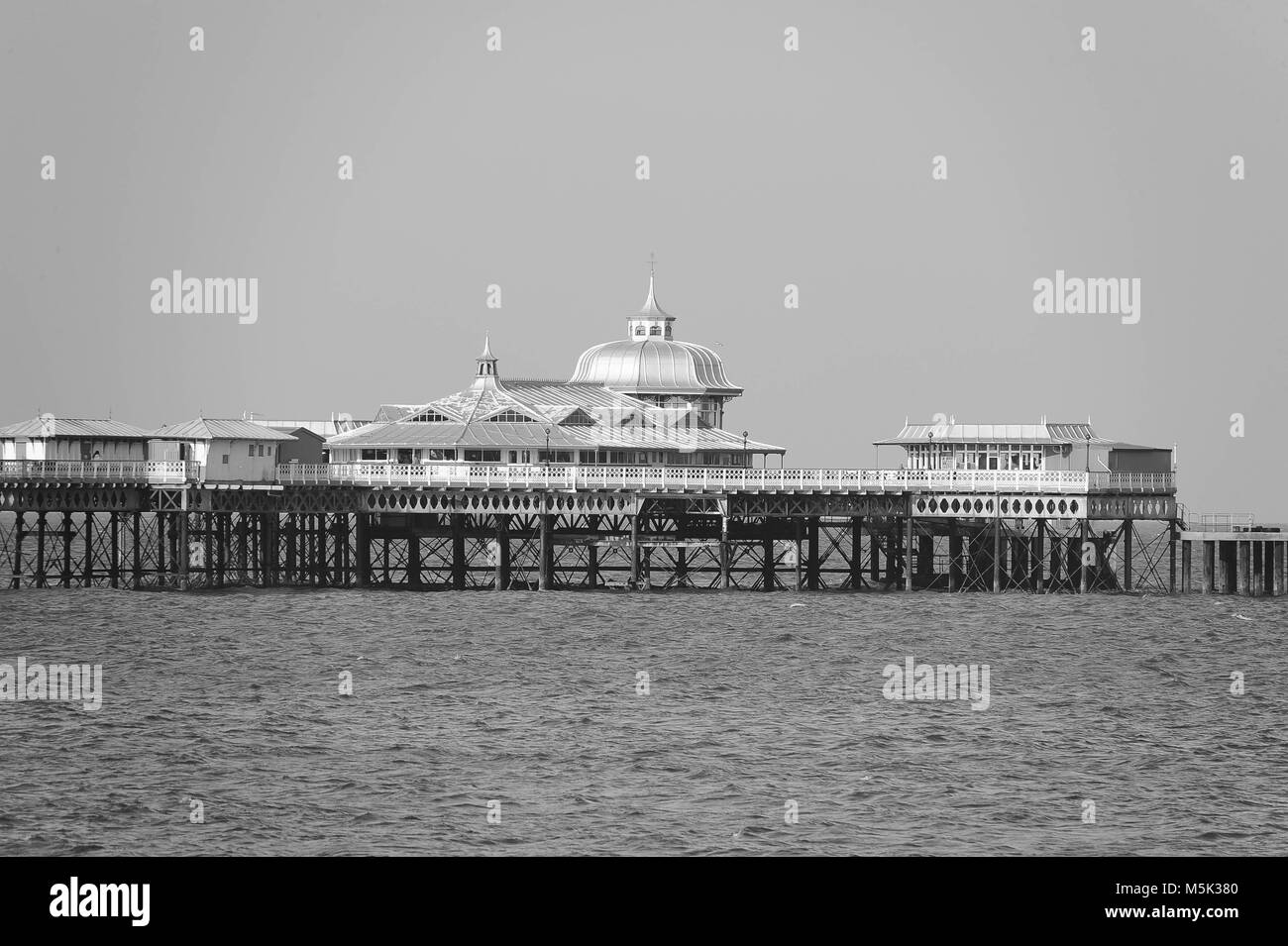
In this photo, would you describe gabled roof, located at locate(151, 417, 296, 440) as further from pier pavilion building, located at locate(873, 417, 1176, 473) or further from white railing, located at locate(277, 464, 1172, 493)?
pier pavilion building, located at locate(873, 417, 1176, 473)

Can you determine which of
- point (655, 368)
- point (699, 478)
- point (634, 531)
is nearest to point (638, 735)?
point (634, 531)

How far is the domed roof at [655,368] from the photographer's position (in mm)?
Answer: 124188

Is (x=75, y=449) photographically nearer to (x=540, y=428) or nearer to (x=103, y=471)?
(x=103, y=471)

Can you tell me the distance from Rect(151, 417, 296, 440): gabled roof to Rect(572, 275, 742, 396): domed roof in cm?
2914

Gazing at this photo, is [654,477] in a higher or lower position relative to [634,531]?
higher

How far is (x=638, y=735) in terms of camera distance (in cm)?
5391

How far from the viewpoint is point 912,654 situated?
73625mm

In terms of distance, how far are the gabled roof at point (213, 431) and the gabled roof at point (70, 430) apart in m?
1.37

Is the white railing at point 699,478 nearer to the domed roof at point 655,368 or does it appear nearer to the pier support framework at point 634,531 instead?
the pier support framework at point 634,531

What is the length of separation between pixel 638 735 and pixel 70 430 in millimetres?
52076

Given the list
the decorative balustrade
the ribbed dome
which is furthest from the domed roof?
the decorative balustrade

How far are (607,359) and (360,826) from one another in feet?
283
